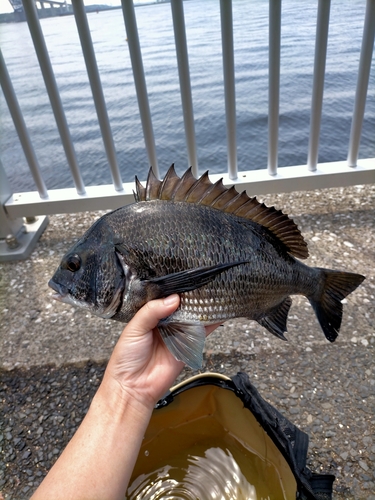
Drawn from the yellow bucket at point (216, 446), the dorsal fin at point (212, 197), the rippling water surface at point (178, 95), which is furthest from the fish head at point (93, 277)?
the rippling water surface at point (178, 95)

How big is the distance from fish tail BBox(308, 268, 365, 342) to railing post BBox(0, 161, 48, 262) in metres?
2.45

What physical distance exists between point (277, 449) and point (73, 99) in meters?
6.55

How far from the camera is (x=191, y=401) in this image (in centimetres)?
177

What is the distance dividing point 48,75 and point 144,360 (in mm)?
2254

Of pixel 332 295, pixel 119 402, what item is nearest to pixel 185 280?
pixel 119 402

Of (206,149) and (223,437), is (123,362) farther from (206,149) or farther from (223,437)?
(206,149)

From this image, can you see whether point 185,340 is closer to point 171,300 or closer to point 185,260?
point 171,300

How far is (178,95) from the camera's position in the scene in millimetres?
6117

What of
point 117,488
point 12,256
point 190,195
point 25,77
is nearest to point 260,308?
point 190,195

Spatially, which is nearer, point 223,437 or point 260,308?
point 260,308

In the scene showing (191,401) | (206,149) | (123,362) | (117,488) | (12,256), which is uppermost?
(123,362)

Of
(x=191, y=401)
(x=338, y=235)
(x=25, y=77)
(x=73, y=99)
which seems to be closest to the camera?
(x=191, y=401)

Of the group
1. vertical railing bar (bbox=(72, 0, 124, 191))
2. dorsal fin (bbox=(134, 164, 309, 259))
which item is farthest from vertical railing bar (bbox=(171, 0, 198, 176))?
dorsal fin (bbox=(134, 164, 309, 259))

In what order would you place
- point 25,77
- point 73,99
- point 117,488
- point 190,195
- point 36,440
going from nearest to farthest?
point 117,488 → point 190,195 → point 36,440 → point 73,99 → point 25,77
